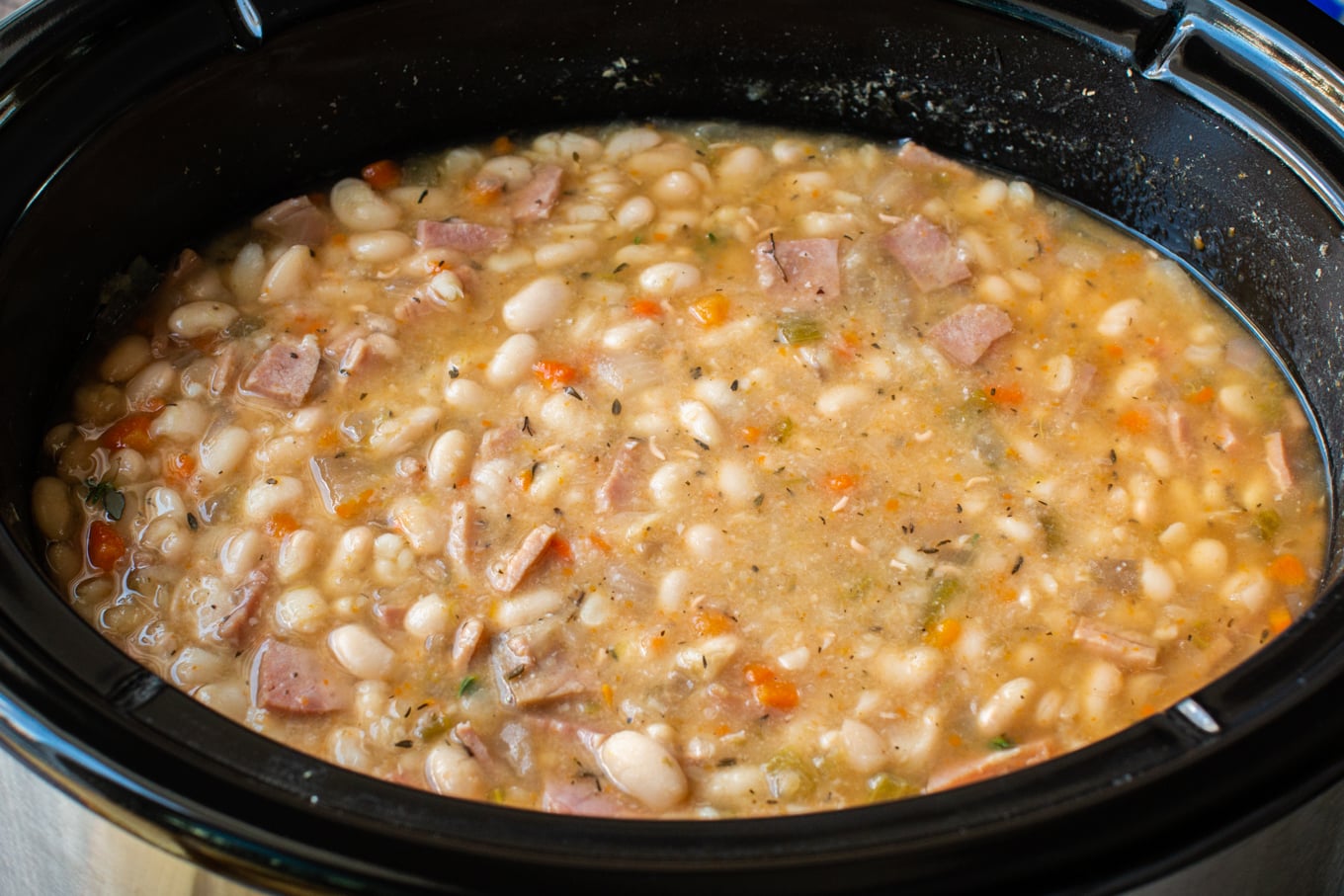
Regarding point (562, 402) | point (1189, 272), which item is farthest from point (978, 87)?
point (562, 402)

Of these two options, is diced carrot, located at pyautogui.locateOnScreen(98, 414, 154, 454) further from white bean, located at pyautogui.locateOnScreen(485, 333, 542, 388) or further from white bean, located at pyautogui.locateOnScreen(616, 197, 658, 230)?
white bean, located at pyautogui.locateOnScreen(616, 197, 658, 230)

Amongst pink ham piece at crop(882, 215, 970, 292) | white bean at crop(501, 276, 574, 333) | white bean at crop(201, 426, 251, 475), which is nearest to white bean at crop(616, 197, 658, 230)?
white bean at crop(501, 276, 574, 333)

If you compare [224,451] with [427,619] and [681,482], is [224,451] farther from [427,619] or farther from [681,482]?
[681,482]

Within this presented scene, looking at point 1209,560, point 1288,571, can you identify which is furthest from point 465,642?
point 1288,571

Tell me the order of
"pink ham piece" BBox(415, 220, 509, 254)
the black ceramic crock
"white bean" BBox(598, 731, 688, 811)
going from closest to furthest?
the black ceramic crock
"white bean" BBox(598, 731, 688, 811)
"pink ham piece" BBox(415, 220, 509, 254)

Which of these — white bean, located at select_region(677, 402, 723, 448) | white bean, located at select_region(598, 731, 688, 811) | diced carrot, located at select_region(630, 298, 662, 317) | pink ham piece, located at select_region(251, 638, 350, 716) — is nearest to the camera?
white bean, located at select_region(598, 731, 688, 811)

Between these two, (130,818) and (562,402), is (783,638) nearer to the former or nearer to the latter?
(562,402)

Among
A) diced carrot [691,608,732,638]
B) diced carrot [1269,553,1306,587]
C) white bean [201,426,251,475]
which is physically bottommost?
diced carrot [1269,553,1306,587]
